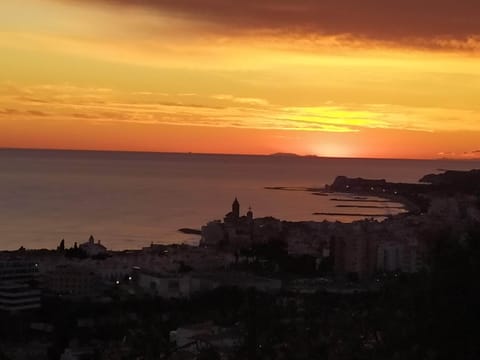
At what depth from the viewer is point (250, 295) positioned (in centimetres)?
482

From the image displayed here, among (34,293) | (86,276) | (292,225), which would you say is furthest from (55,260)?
(292,225)

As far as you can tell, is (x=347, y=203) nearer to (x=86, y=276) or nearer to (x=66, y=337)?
(x=86, y=276)

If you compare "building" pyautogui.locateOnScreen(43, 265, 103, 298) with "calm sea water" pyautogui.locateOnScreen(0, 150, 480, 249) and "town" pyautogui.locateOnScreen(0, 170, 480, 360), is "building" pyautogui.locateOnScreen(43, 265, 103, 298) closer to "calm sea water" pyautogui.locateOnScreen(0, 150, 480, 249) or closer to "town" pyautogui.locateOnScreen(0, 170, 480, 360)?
"town" pyautogui.locateOnScreen(0, 170, 480, 360)

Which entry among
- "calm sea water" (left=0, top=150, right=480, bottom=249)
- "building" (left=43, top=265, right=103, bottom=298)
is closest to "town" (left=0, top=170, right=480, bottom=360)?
"building" (left=43, top=265, right=103, bottom=298)

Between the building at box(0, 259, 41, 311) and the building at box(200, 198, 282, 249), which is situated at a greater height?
the building at box(200, 198, 282, 249)

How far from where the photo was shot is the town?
415 cm

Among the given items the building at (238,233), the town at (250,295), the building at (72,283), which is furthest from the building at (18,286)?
the building at (238,233)

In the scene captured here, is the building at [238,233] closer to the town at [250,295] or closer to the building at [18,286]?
the town at [250,295]

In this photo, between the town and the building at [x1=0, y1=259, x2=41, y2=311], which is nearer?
the town

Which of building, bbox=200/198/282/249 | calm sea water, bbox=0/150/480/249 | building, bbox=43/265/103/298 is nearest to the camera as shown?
building, bbox=43/265/103/298

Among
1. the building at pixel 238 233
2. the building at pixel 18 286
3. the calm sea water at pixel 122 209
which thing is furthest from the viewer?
the calm sea water at pixel 122 209

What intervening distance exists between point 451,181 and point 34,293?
52.5m

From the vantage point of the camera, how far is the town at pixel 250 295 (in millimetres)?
4152

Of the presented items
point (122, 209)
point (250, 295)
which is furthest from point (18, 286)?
point (122, 209)
